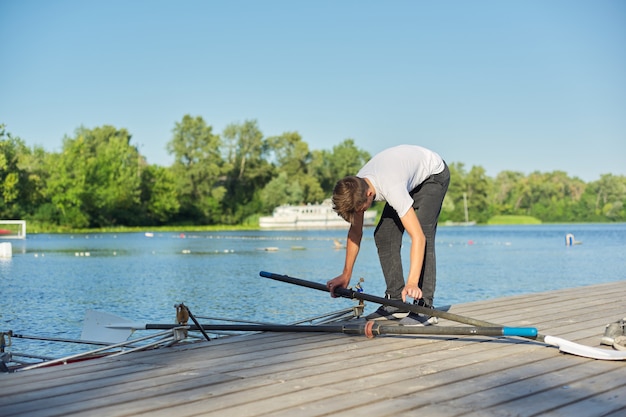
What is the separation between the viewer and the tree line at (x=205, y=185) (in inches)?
2726

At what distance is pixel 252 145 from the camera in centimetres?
8669

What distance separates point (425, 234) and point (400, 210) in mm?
835

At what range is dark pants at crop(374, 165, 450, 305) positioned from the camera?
5.08 metres

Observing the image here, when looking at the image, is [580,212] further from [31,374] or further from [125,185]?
[31,374]

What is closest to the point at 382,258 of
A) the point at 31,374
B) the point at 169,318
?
the point at 31,374

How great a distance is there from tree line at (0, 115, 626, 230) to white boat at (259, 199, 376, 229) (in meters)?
1.31

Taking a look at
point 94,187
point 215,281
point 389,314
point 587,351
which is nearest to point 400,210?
point 587,351

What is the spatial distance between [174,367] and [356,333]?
1424 mm

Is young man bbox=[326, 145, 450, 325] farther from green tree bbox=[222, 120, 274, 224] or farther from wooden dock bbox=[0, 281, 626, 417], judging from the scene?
green tree bbox=[222, 120, 274, 224]

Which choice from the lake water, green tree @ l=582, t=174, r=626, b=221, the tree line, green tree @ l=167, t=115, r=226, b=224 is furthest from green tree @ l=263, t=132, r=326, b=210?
the lake water

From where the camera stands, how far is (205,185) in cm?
8144

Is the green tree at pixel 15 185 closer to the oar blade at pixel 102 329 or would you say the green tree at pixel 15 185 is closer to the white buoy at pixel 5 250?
the white buoy at pixel 5 250

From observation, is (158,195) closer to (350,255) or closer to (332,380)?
(350,255)

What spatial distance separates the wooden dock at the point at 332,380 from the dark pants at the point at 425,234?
52 centimetres
